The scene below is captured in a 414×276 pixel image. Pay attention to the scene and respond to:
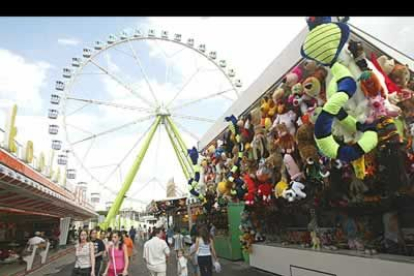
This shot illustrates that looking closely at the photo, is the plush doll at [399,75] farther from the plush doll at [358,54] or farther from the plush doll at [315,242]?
the plush doll at [315,242]

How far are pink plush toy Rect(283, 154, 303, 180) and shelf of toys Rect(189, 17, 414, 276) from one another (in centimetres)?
1

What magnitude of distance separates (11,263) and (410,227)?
14303 mm

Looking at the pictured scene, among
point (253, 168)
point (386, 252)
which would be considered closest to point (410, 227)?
point (386, 252)

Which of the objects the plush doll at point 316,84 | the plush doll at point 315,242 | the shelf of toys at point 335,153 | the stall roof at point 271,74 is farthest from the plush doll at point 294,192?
the plush doll at point 315,242

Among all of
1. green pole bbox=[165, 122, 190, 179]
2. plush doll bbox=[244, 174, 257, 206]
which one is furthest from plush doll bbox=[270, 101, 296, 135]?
green pole bbox=[165, 122, 190, 179]

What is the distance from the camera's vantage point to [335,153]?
3615 millimetres

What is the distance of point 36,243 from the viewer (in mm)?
12531

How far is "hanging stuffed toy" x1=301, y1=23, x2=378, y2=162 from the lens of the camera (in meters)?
3.62

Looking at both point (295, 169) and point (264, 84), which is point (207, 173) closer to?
point (264, 84)

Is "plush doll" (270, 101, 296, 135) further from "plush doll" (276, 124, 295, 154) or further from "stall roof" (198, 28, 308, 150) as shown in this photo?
"stall roof" (198, 28, 308, 150)

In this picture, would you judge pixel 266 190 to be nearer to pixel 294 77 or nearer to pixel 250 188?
pixel 250 188

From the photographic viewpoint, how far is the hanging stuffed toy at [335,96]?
3619mm

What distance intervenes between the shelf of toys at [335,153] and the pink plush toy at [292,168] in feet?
0.05

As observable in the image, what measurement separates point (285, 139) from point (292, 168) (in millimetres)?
419
